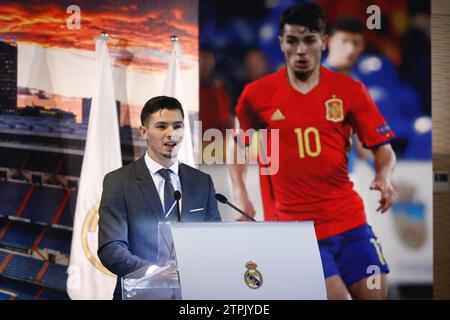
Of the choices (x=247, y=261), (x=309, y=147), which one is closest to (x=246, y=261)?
(x=247, y=261)

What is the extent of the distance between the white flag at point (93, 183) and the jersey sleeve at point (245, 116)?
39.0 inches

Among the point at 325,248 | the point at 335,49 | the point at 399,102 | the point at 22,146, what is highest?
the point at 335,49

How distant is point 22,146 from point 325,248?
2.56 meters

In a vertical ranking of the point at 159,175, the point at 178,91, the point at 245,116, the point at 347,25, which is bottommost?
the point at 159,175

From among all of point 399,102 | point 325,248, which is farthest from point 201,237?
point 399,102

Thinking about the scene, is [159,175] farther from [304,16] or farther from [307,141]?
[304,16]

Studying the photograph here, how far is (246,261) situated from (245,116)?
10.1ft

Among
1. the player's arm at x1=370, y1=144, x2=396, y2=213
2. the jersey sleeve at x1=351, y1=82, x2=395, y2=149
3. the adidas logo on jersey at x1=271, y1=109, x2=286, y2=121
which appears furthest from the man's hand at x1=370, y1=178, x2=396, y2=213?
the adidas logo on jersey at x1=271, y1=109, x2=286, y2=121

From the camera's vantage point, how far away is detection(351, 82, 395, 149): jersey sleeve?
559 centimetres

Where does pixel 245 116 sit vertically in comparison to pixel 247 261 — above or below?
above

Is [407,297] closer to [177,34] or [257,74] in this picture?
[257,74]

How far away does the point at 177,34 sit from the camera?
5.46 meters

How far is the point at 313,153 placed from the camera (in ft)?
18.0

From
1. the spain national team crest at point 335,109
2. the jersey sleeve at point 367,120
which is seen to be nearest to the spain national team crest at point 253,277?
the spain national team crest at point 335,109
